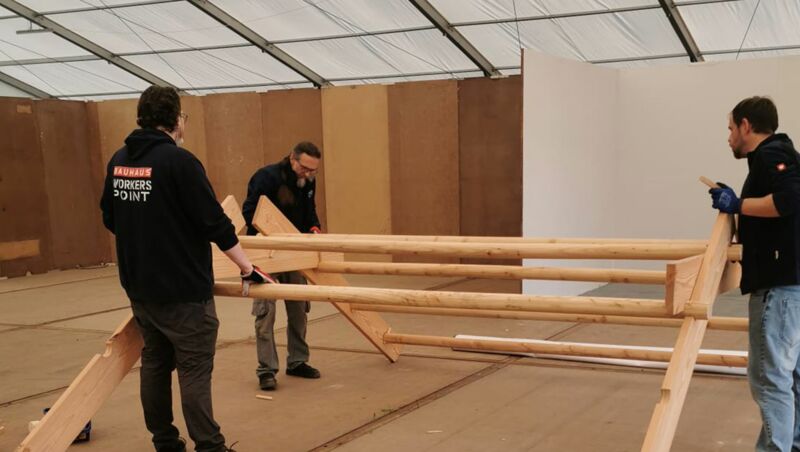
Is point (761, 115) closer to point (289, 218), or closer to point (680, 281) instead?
point (680, 281)

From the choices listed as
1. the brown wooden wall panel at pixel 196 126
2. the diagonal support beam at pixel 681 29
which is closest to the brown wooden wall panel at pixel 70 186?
the brown wooden wall panel at pixel 196 126

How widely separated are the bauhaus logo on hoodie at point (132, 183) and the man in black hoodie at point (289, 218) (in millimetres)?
1400

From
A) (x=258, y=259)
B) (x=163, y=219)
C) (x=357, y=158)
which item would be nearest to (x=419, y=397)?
(x=258, y=259)

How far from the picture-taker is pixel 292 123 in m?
10.0

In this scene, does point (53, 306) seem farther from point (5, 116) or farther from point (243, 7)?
point (243, 7)

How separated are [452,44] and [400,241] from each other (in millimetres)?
9073

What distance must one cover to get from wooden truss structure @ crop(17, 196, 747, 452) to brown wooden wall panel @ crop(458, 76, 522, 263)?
4473 mm

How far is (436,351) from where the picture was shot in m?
5.57

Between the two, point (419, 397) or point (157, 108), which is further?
point (419, 397)

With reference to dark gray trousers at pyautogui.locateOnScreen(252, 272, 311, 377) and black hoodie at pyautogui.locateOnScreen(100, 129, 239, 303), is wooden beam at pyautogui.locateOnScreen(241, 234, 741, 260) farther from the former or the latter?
dark gray trousers at pyautogui.locateOnScreen(252, 272, 311, 377)

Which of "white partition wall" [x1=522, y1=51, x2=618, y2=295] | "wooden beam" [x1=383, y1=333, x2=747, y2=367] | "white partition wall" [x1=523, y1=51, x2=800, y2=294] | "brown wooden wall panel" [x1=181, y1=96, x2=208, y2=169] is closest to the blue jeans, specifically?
"wooden beam" [x1=383, y1=333, x2=747, y2=367]

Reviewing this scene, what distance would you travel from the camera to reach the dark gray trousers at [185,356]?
328 cm

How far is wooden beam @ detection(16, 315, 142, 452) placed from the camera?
3.24m

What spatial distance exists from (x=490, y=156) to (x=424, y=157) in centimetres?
85
